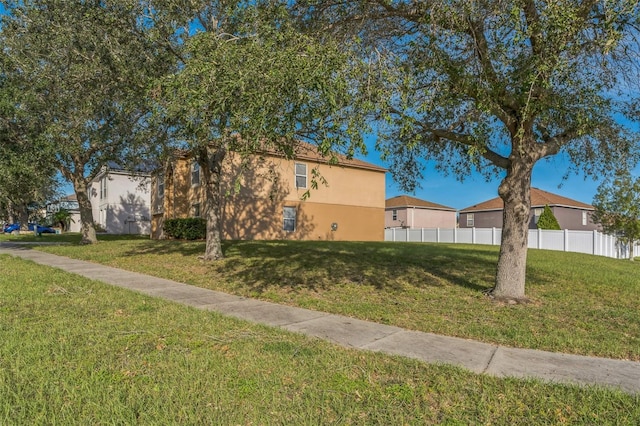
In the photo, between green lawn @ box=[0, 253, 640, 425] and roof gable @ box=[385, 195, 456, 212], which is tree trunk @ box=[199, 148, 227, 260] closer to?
green lawn @ box=[0, 253, 640, 425]

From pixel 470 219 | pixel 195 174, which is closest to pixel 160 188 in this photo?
pixel 195 174

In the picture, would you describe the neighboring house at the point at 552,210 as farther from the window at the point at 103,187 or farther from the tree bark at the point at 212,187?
the window at the point at 103,187

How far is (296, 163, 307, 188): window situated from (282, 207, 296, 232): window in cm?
153

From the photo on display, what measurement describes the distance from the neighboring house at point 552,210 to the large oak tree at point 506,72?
28057 millimetres

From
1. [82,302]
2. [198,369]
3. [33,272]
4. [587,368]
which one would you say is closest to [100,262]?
[33,272]

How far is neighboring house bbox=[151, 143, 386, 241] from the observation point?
23047mm

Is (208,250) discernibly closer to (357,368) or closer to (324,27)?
(324,27)

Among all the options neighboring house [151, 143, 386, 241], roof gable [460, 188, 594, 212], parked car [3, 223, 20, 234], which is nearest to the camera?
neighboring house [151, 143, 386, 241]

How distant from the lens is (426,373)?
3684mm

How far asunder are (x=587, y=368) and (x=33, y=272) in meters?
11.0

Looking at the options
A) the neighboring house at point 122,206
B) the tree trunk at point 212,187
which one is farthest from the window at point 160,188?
the tree trunk at point 212,187

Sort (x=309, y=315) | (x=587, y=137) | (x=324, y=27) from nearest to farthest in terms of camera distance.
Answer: (x=309, y=315) → (x=324, y=27) → (x=587, y=137)

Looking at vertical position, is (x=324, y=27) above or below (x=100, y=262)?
above

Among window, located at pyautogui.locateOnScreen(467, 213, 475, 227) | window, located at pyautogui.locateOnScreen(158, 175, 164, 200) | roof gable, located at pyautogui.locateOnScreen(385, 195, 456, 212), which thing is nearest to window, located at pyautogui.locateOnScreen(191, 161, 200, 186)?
window, located at pyautogui.locateOnScreen(158, 175, 164, 200)
